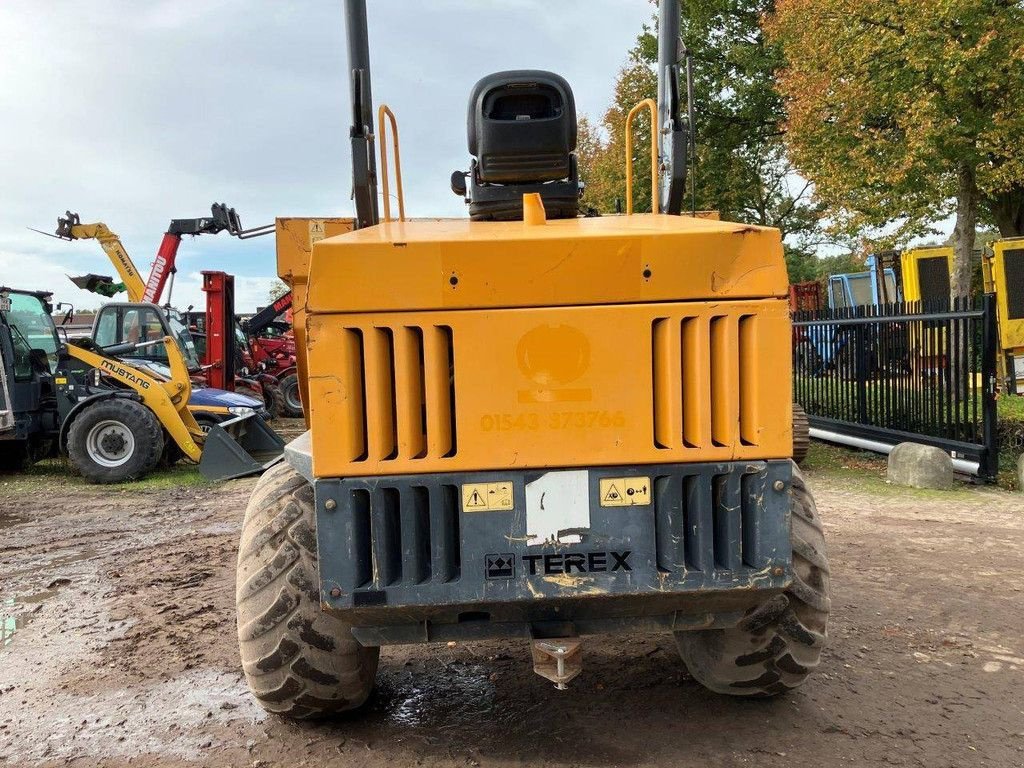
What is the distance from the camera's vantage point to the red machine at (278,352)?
17875 millimetres

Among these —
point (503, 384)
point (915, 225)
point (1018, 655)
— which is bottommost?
point (1018, 655)

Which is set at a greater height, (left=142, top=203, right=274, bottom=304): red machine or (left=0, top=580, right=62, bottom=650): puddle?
(left=142, top=203, right=274, bottom=304): red machine

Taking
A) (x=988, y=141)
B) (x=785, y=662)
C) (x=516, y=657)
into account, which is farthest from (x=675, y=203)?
(x=988, y=141)

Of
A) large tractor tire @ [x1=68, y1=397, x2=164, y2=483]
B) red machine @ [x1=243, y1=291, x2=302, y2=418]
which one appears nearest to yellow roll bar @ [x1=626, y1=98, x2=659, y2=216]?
large tractor tire @ [x1=68, y1=397, x2=164, y2=483]

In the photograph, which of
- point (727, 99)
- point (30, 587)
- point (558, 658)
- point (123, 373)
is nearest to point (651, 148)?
point (558, 658)

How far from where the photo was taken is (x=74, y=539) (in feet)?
24.6

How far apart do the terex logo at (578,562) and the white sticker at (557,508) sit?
0.05 m

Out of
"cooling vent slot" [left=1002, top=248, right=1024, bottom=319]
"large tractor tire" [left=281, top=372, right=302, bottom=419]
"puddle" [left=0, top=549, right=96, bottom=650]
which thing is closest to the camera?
"puddle" [left=0, top=549, right=96, bottom=650]

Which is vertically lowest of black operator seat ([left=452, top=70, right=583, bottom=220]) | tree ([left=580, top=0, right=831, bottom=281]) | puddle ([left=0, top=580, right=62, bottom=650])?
puddle ([left=0, top=580, right=62, bottom=650])

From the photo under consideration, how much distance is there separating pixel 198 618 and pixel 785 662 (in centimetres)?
337

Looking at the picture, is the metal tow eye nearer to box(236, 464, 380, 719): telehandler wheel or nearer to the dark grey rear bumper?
the dark grey rear bumper

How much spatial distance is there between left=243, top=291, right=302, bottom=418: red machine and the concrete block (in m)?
12.1

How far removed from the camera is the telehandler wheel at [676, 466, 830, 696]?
3266 mm

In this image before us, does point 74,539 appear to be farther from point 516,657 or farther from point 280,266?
point 516,657
